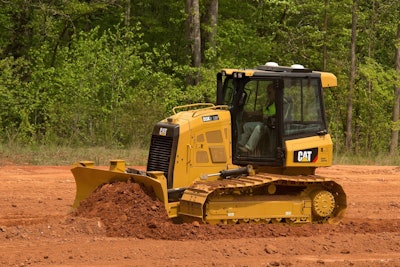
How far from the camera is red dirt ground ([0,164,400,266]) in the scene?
10953mm

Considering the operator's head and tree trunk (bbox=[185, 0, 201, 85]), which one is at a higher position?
tree trunk (bbox=[185, 0, 201, 85])

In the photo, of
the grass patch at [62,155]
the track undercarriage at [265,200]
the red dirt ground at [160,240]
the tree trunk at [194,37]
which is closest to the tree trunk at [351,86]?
the tree trunk at [194,37]

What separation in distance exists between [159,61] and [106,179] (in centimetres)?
1696

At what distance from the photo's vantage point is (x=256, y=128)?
43.6 ft

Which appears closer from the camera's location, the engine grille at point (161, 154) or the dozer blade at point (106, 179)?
the dozer blade at point (106, 179)

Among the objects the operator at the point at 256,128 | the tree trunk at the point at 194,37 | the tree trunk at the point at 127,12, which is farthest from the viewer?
the tree trunk at the point at 127,12

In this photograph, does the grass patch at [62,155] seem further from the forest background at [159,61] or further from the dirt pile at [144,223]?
the dirt pile at [144,223]

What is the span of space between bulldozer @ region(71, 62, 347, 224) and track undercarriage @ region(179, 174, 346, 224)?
1 cm

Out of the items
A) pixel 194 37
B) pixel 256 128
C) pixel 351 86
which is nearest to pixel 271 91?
pixel 256 128

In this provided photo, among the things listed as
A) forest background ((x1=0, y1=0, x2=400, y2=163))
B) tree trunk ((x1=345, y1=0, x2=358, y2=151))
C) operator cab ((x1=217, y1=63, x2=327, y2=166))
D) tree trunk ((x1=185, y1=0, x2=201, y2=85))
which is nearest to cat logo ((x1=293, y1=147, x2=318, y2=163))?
operator cab ((x1=217, y1=63, x2=327, y2=166))

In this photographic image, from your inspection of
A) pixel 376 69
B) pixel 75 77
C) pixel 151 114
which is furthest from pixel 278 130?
pixel 376 69

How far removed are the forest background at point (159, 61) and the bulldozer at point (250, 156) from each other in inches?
429

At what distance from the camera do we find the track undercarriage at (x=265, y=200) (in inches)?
500

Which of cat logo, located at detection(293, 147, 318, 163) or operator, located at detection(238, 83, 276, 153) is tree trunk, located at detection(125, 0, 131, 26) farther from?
cat logo, located at detection(293, 147, 318, 163)
